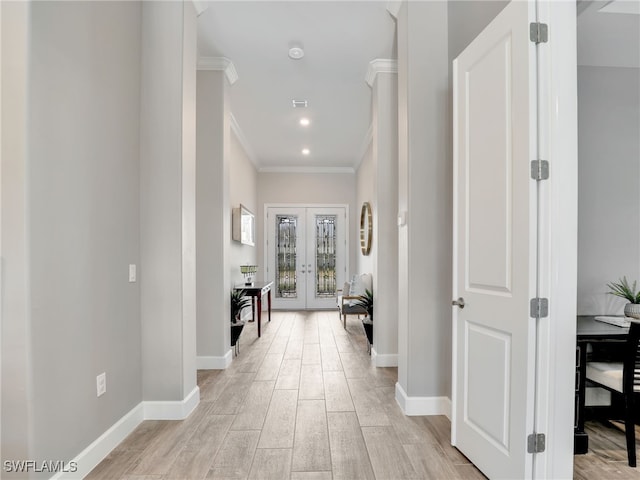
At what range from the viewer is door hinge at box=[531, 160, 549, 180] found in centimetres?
171

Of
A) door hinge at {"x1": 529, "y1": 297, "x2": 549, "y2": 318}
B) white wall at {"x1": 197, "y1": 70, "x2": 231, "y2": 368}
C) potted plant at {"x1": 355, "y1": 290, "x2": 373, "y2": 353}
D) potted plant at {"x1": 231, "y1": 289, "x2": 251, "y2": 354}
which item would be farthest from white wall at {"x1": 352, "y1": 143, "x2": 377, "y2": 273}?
door hinge at {"x1": 529, "y1": 297, "x2": 549, "y2": 318}

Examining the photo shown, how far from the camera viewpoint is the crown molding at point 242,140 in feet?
18.3

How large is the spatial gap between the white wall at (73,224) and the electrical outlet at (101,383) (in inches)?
1.5

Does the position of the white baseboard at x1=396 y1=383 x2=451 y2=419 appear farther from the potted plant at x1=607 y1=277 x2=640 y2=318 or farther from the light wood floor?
the potted plant at x1=607 y1=277 x2=640 y2=318

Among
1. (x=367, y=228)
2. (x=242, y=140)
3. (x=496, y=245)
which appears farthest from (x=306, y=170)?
(x=496, y=245)

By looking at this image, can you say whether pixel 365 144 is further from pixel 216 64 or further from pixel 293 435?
pixel 293 435

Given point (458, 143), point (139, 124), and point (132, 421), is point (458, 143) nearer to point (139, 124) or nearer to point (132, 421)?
point (139, 124)

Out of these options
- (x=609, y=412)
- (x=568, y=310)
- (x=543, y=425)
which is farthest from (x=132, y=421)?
(x=609, y=412)

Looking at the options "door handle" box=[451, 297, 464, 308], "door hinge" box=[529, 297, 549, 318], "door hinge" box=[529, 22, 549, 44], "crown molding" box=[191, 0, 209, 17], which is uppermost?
"crown molding" box=[191, 0, 209, 17]

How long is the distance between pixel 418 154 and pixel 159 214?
1.87 m

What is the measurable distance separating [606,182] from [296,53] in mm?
2827

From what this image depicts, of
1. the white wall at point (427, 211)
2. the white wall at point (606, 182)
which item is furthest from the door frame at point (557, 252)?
the white wall at point (606, 182)

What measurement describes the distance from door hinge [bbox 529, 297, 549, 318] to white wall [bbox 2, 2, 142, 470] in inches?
84.5

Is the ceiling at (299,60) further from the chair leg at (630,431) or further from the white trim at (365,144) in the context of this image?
the chair leg at (630,431)
